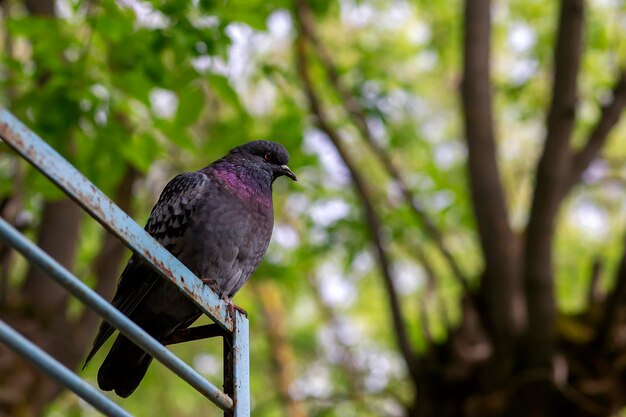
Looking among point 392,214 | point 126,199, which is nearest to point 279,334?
point 392,214

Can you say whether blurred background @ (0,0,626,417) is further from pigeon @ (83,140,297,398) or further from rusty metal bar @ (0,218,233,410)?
rusty metal bar @ (0,218,233,410)

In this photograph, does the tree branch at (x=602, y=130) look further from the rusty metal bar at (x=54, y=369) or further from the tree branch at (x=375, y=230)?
the rusty metal bar at (x=54, y=369)

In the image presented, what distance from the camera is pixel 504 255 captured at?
5605 millimetres

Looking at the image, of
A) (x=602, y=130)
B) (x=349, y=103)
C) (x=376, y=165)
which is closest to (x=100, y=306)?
(x=349, y=103)

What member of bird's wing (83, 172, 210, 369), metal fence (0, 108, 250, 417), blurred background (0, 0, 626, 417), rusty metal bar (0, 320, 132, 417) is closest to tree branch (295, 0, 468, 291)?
blurred background (0, 0, 626, 417)

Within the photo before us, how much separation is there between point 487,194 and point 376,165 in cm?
390

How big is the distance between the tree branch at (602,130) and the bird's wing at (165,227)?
343cm

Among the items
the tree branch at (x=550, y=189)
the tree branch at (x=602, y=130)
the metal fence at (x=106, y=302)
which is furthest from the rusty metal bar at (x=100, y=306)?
the tree branch at (x=602, y=130)

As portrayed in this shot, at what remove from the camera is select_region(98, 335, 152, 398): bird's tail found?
3.03 metres

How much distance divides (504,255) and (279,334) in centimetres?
526

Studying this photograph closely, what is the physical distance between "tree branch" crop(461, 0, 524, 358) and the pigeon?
2530 millimetres

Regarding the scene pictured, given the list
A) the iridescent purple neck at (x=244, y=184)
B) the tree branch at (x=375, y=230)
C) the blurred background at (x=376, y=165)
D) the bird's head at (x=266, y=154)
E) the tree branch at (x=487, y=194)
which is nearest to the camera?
the iridescent purple neck at (x=244, y=184)

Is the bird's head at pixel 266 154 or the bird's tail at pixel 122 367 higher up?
the bird's head at pixel 266 154

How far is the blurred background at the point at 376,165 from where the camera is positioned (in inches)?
172
